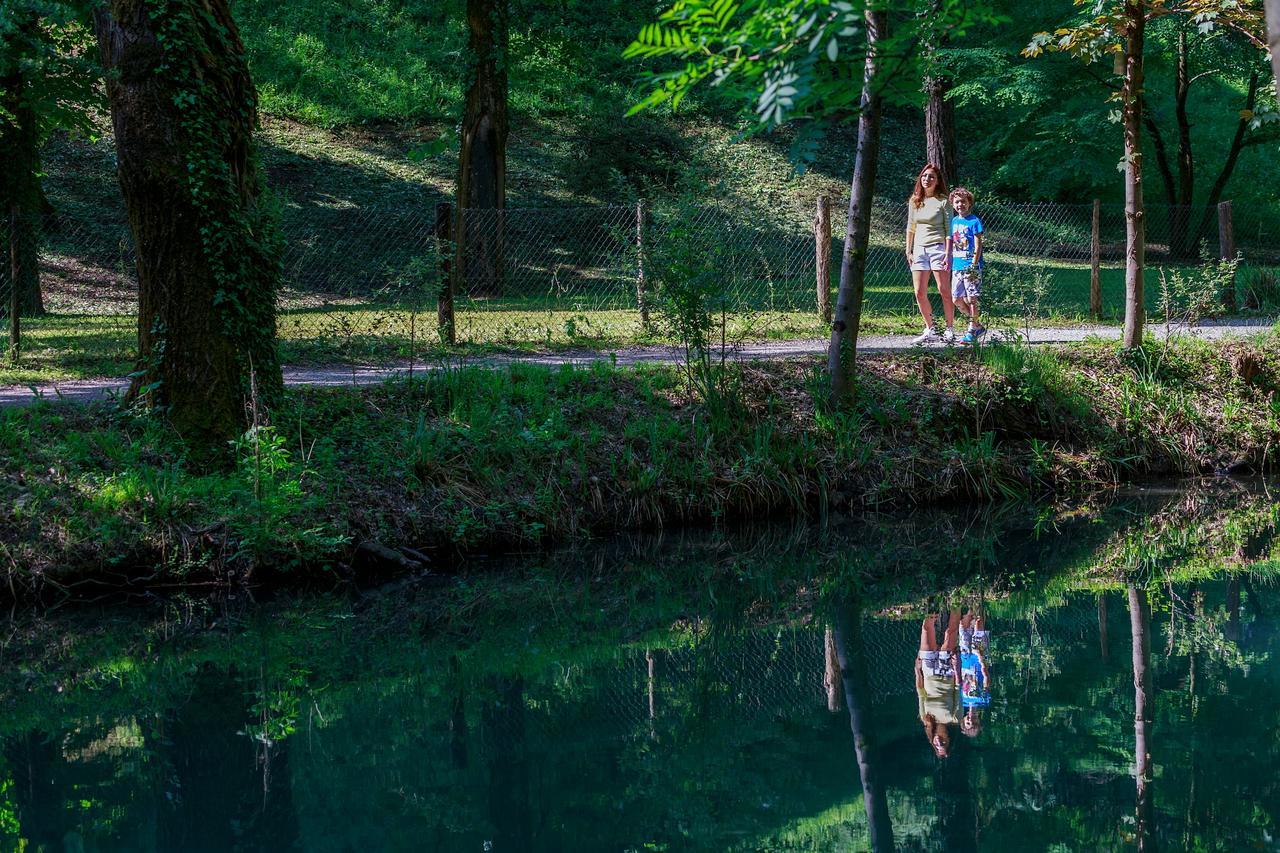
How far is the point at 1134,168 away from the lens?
12.3 m

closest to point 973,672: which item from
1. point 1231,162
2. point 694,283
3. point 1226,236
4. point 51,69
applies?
point 694,283

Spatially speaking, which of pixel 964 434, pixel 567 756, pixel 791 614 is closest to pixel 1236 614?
pixel 791 614

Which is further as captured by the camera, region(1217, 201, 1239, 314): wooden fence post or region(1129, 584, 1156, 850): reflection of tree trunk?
region(1217, 201, 1239, 314): wooden fence post

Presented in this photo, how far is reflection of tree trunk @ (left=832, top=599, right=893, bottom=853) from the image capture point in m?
5.37

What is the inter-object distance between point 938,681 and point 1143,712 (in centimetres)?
113

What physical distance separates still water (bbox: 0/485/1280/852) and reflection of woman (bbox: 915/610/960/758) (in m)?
0.02

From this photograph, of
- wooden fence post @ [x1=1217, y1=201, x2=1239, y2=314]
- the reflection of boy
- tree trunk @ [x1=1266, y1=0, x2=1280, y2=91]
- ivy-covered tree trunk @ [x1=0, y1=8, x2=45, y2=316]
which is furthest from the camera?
wooden fence post @ [x1=1217, y1=201, x2=1239, y2=314]

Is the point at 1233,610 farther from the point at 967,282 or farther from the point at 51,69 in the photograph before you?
the point at 51,69

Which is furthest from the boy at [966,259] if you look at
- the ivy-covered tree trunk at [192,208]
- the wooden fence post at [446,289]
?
the ivy-covered tree trunk at [192,208]

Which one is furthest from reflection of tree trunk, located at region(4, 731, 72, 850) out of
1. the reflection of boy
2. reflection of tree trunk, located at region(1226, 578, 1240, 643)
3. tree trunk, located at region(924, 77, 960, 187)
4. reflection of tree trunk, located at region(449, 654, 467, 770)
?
tree trunk, located at region(924, 77, 960, 187)

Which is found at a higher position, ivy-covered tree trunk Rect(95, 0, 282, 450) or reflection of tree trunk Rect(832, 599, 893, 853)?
ivy-covered tree trunk Rect(95, 0, 282, 450)

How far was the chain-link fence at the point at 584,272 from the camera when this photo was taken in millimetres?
11609

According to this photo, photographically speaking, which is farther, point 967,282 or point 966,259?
point 966,259

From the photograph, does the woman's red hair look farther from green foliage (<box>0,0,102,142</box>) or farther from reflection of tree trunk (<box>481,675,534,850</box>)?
green foliage (<box>0,0,102,142</box>)
